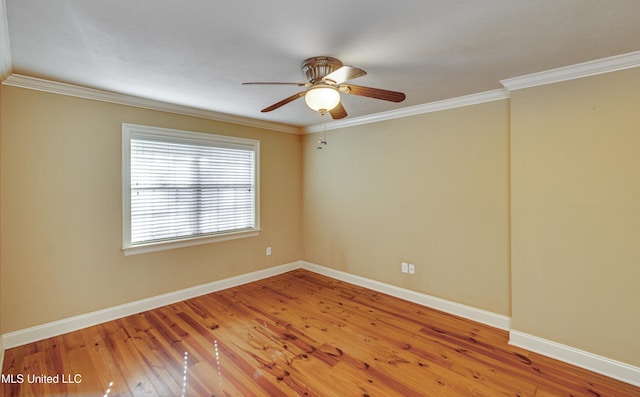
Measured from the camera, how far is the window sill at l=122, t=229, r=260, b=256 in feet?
10.5

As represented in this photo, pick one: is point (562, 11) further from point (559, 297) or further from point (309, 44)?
point (559, 297)

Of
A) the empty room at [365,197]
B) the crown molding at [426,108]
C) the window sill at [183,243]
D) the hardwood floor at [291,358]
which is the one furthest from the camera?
the window sill at [183,243]

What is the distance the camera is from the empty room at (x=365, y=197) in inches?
71.6

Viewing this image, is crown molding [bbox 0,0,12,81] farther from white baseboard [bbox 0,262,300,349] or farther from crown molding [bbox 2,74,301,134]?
white baseboard [bbox 0,262,300,349]

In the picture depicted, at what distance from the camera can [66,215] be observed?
110 inches

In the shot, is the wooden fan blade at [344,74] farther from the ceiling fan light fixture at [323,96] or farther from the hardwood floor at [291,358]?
the hardwood floor at [291,358]

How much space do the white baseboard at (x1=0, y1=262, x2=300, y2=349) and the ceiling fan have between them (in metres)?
2.88

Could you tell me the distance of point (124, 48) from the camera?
6.47 ft

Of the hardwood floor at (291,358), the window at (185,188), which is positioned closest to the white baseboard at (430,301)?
the hardwood floor at (291,358)

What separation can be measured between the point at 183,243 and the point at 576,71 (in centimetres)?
418

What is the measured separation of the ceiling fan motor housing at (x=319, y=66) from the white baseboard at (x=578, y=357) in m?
2.76

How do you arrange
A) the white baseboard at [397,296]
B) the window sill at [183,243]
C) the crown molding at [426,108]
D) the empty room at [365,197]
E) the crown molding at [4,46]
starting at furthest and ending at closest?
the window sill at [183,243]
the crown molding at [426,108]
the white baseboard at [397,296]
the empty room at [365,197]
the crown molding at [4,46]

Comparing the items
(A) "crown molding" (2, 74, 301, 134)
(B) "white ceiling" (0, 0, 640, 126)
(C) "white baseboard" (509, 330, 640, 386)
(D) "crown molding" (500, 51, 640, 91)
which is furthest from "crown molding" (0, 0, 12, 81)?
(C) "white baseboard" (509, 330, 640, 386)

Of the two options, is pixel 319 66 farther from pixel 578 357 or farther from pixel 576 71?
pixel 578 357
